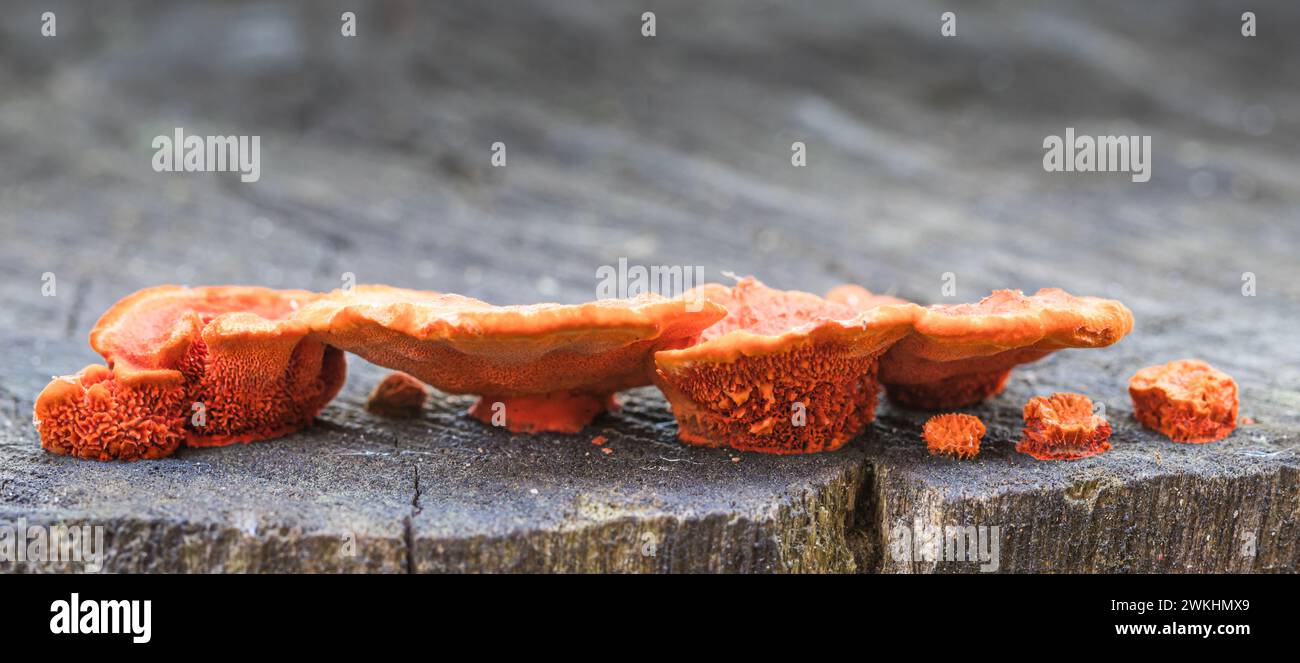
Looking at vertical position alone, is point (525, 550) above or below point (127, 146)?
below

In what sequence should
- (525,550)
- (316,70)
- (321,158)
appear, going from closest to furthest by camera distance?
1. (525,550)
2. (321,158)
3. (316,70)

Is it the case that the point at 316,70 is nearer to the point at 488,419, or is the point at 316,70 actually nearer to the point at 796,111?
the point at 796,111

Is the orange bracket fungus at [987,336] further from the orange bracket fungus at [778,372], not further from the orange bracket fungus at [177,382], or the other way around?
the orange bracket fungus at [177,382]

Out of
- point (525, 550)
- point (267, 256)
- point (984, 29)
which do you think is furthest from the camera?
point (984, 29)

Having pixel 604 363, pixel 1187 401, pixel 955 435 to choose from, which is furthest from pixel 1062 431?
pixel 604 363

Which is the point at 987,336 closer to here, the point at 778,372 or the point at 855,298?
the point at 778,372

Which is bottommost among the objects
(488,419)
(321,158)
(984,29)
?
(488,419)

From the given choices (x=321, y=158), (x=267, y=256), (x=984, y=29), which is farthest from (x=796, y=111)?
(x=267, y=256)

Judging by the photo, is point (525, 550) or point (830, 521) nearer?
point (525, 550)
